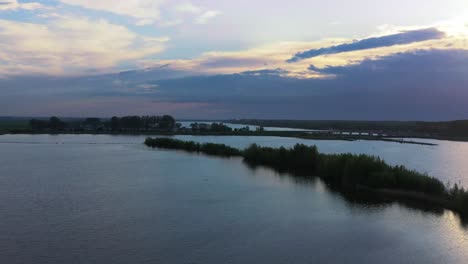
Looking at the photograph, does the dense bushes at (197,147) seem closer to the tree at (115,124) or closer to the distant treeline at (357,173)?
the distant treeline at (357,173)

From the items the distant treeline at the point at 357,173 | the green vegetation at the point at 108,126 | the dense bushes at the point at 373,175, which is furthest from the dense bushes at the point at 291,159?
the green vegetation at the point at 108,126

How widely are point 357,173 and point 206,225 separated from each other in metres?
12.8

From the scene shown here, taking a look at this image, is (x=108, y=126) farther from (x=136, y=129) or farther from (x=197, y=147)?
(x=197, y=147)

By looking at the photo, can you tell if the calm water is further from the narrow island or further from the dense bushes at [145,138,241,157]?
the narrow island

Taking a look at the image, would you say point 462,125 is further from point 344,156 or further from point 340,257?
point 340,257

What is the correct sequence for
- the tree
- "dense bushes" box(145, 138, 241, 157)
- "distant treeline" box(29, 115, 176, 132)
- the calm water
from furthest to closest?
1. the tree
2. "distant treeline" box(29, 115, 176, 132)
3. "dense bushes" box(145, 138, 241, 157)
4. the calm water

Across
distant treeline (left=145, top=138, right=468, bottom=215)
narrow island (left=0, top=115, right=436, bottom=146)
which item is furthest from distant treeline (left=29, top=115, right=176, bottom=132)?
distant treeline (left=145, top=138, right=468, bottom=215)

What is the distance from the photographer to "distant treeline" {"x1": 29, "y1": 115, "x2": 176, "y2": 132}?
10219 centimetres

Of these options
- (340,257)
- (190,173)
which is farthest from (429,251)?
(190,173)

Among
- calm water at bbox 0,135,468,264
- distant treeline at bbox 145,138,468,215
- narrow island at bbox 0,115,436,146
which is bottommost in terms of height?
calm water at bbox 0,135,468,264

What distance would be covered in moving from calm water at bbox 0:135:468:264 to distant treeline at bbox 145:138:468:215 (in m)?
1.54

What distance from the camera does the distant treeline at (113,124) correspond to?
335 feet

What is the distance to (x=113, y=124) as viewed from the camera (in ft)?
348

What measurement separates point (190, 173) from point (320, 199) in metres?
12.1
